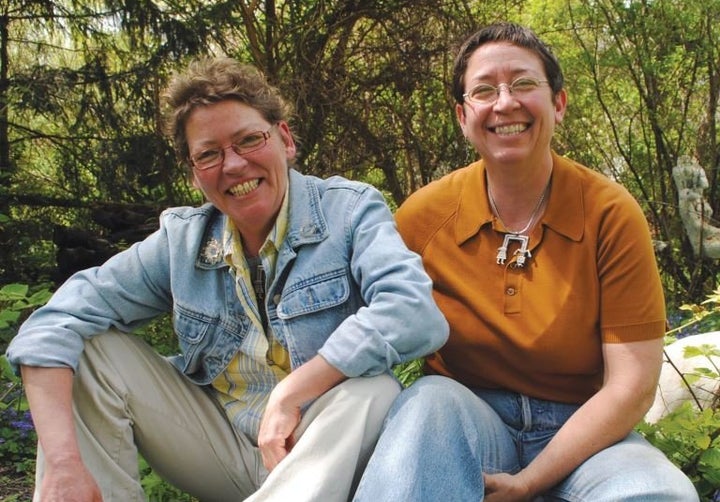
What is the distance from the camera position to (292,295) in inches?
86.0

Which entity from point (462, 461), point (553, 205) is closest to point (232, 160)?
point (553, 205)

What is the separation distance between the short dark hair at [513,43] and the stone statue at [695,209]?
3.78 m

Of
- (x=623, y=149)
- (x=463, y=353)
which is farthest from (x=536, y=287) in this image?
(x=623, y=149)

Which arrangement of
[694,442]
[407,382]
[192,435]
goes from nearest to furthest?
[192,435] → [694,442] → [407,382]

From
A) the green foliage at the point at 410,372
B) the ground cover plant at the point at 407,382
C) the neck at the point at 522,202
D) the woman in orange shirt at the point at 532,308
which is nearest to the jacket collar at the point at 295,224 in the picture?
the woman in orange shirt at the point at 532,308

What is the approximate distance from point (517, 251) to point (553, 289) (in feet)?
0.48

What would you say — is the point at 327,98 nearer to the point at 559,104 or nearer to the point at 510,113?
the point at 559,104

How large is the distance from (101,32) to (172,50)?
0.57 m

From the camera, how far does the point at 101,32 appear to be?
5645 millimetres

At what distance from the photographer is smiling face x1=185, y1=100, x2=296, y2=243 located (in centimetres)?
219

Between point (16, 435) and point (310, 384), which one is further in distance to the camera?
point (16, 435)

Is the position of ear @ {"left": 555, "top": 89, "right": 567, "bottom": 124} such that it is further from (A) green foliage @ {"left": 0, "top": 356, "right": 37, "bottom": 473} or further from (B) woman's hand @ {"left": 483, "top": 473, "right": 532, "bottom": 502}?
(A) green foliage @ {"left": 0, "top": 356, "right": 37, "bottom": 473}

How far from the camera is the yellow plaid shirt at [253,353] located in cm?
223

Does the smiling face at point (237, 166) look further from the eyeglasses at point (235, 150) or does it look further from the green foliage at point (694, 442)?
the green foliage at point (694, 442)
